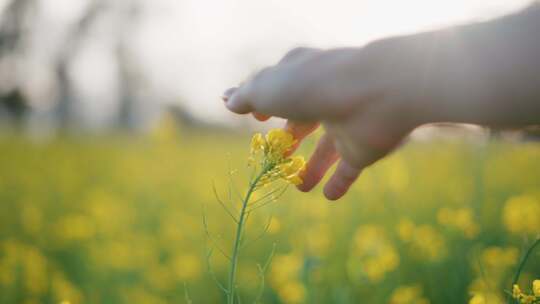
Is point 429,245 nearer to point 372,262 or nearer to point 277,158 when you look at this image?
point 372,262

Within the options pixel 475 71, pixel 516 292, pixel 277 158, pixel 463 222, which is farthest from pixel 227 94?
pixel 463 222

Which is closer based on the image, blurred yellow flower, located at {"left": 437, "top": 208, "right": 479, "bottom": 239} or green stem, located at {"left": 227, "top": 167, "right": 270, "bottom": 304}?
green stem, located at {"left": 227, "top": 167, "right": 270, "bottom": 304}

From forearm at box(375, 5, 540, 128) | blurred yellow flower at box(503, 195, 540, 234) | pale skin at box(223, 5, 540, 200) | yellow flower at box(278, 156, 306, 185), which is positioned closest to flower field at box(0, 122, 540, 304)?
blurred yellow flower at box(503, 195, 540, 234)

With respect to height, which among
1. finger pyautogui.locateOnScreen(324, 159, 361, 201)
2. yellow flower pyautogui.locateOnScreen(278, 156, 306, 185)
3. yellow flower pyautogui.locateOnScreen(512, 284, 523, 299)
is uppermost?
yellow flower pyautogui.locateOnScreen(278, 156, 306, 185)

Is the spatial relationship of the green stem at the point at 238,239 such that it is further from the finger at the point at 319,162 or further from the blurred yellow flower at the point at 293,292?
the blurred yellow flower at the point at 293,292

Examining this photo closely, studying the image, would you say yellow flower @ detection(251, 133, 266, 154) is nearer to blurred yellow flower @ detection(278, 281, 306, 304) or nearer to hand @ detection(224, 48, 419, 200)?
hand @ detection(224, 48, 419, 200)
